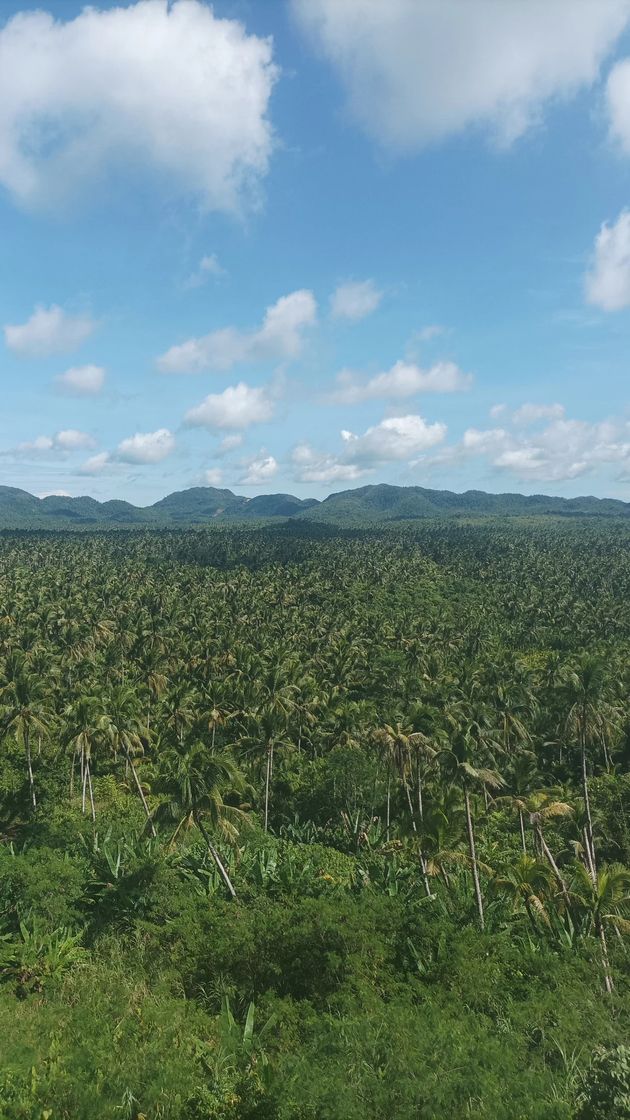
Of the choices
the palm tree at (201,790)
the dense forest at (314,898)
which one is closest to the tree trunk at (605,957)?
the dense forest at (314,898)

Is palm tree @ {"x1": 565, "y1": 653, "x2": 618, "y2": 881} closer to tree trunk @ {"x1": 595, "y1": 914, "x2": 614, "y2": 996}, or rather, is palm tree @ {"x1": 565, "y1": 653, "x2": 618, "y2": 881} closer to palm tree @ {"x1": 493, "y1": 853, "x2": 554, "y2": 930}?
palm tree @ {"x1": 493, "y1": 853, "x2": 554, "y2": 930}

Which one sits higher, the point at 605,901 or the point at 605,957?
the point at 605,901

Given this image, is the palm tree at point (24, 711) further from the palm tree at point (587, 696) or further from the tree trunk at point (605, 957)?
the tree trunk at point (605, 957)

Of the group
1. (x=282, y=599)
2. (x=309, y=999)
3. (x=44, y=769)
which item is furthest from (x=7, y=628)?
(x=309, y=999)

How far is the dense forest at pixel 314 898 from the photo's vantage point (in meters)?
21.1

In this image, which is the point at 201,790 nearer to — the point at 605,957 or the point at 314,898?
the point at 314,898

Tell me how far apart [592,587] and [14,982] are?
507ft

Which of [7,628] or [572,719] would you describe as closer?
[572,719]

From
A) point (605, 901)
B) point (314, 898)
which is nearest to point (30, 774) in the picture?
point (314, 898)

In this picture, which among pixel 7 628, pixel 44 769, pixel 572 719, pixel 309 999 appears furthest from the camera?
pixel 7 628

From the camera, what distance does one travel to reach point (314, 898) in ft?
114

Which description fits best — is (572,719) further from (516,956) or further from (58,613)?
(58,613)

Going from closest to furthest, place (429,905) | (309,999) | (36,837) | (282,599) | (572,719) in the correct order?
(309,999) → (429,905) → (572,719) → (36,837) → (282,599)

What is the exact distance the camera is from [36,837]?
50812 millimetres
